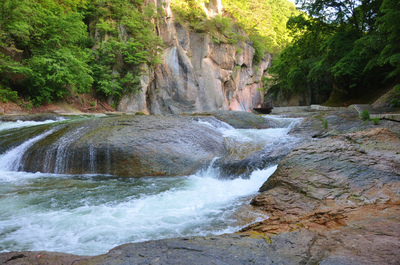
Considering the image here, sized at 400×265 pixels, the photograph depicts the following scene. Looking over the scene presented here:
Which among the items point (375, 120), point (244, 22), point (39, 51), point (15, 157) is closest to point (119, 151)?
point (15, 157)

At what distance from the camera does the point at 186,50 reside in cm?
2603

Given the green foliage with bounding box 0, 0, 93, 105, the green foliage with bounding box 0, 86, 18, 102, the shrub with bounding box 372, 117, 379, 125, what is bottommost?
the shrub with bounding box 372, 117, 379, 125

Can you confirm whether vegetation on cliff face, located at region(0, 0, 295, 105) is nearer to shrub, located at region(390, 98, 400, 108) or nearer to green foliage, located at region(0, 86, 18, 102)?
green foliage, located at region(0, 86, 18, 102)

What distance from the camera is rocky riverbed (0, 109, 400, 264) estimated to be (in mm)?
1993

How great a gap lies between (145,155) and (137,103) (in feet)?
45.9

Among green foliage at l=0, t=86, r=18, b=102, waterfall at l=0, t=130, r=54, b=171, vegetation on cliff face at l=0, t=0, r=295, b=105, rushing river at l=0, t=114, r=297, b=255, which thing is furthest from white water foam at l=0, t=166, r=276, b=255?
vegetation on cliff face at l=0, t=0, r=295, b=105

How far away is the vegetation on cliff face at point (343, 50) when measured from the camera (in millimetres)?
13566

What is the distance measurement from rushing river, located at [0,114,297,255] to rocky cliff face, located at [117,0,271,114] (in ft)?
48.8

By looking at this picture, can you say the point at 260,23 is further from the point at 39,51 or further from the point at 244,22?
the point at 39,51

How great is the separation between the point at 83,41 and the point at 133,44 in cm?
433

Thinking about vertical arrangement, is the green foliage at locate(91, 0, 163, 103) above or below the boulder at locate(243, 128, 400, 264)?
above

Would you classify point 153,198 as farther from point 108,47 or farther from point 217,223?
point 108,47

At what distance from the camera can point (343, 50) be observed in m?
16.1

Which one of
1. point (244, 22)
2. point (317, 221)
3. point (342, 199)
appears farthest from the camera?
point (244, 22)
